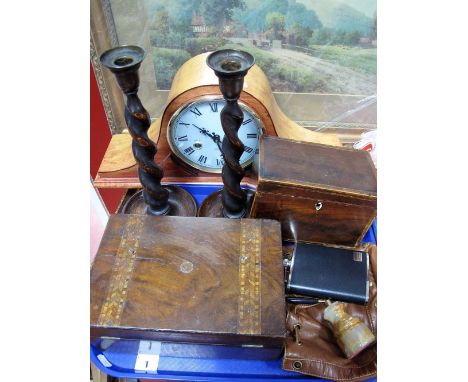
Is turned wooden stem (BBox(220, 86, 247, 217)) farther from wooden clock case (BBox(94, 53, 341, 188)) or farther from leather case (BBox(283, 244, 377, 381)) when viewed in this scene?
leather case (BBox(283, 244, 377, 381))

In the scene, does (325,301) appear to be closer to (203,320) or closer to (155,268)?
(203,320)

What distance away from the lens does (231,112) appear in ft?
4.16

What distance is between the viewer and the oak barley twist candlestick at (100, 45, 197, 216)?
3.96 feet

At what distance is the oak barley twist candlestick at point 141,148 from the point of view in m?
1.21

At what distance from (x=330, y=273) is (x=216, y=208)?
1.76 feet

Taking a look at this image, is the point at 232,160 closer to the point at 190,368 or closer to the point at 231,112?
the point at 231,112

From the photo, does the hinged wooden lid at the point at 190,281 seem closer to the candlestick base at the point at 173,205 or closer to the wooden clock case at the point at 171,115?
the candlestick base at the point at 173,205

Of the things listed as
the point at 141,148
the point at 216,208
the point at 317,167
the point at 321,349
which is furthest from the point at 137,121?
the point at 321,349

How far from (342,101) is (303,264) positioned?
1.21 metres

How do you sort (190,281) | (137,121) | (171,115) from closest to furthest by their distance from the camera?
(190,281)
(137,121)
(171,115)

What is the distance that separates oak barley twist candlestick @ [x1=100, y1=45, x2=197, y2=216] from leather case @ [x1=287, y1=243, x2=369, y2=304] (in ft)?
1.65

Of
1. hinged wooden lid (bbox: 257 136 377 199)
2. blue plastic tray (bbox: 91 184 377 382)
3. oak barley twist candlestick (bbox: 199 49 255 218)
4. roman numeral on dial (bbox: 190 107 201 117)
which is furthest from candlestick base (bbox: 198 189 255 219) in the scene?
blue plastic tray (bbox: 91 184 377 382)

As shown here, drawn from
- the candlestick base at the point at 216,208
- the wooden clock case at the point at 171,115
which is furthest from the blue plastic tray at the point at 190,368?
the wooden clock case at the point at 171,115

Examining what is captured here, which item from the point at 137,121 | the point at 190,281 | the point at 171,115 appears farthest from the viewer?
the point at 171,115
